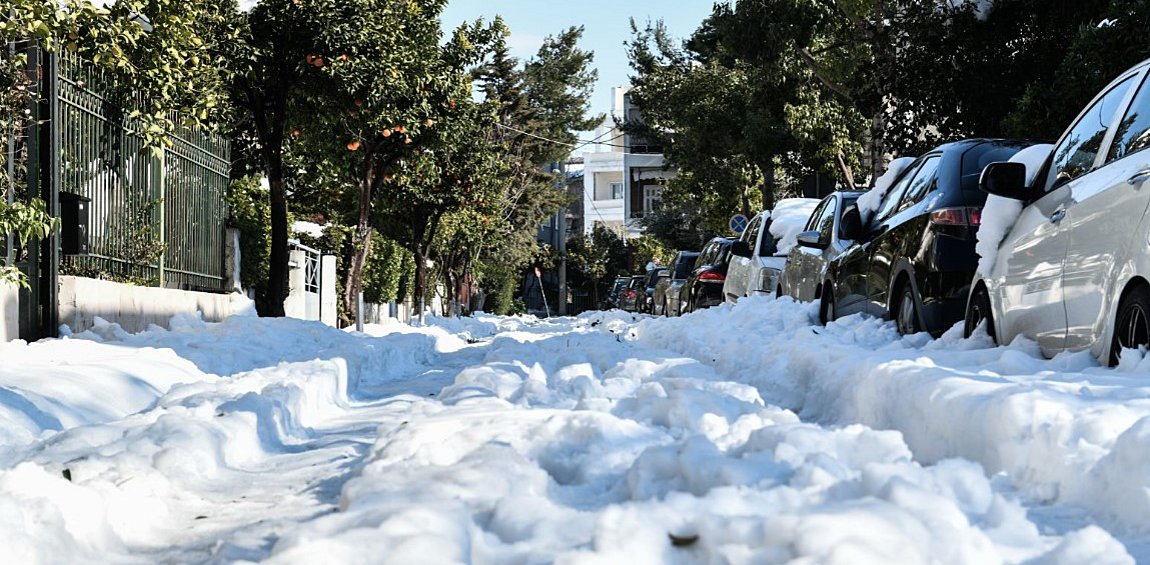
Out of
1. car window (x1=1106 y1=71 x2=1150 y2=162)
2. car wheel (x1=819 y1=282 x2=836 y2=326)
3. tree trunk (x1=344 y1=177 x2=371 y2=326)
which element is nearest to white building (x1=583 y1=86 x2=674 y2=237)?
tree trunk (x1=344 y1=177 x2=371 y2=326)

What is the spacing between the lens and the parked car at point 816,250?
44.7ft

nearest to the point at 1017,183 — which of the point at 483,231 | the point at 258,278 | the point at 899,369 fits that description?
the point at 899,369

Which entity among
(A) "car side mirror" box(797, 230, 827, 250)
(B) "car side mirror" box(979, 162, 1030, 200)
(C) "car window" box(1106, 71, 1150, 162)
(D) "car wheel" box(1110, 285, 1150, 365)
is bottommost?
(D) "car wheel" box(1110, 285, 1150, 365)

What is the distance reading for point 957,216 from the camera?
29.9 feet

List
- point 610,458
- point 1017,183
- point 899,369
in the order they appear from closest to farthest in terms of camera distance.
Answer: point 610,458
point 899,369
point 1017,183

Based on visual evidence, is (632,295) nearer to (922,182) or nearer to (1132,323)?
(922,182)

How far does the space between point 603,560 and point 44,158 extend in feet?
30.8

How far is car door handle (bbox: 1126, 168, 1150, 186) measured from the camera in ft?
19.2

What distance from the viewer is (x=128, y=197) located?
14.0 metres

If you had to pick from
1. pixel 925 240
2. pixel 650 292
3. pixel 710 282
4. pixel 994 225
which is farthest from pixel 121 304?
pixel 650 292

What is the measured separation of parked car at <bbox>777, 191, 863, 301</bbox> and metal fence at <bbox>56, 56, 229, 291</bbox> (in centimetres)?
631

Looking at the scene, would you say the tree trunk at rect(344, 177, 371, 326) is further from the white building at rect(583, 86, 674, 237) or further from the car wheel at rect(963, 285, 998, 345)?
the white building at rect(583, 86, 674, 237)

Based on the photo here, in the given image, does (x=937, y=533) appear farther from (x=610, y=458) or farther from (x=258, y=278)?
(x=258, y=278)

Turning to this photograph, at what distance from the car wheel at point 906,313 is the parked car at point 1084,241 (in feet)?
3.37
